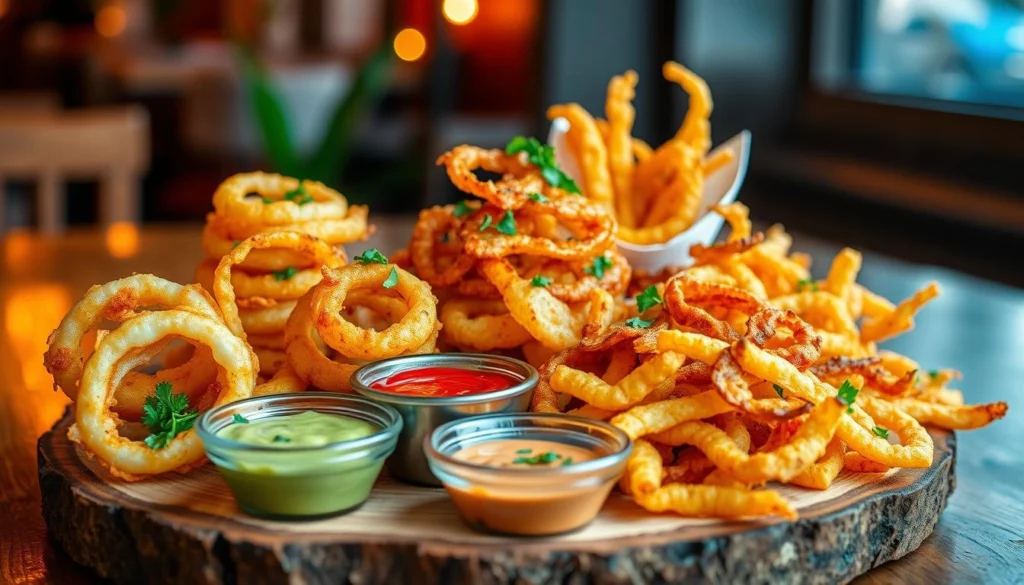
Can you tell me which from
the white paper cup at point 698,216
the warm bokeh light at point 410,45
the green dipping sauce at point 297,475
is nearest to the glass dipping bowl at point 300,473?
the green dipping sauce at point 297,475

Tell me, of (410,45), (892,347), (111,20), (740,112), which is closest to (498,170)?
(892,347)

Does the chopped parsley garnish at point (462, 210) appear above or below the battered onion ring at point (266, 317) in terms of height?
above

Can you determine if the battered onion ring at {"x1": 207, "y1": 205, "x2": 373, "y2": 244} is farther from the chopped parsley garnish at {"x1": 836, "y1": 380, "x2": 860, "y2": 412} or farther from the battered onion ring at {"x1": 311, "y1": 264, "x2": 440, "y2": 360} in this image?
the chopped parsley garnish at {"x1": 836, "y1": 380, "x2": 860, "y2": 412}

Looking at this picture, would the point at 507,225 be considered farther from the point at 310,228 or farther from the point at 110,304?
the point at 110,304

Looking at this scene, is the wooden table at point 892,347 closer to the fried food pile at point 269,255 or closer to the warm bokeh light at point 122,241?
the warm bokeh light at point 122,241

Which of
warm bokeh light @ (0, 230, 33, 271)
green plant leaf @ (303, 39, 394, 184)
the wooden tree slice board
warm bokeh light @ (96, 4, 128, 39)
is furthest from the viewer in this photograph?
warm bokeh light @ (96, 4, 128, 39)

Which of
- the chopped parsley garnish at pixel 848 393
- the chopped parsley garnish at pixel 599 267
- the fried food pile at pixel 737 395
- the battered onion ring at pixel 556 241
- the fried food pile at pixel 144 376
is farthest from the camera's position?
the chopped parsley garnish at pixel 599 267

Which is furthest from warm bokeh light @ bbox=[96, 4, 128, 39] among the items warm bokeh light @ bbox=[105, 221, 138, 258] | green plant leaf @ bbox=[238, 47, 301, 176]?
warm bokeh light @ bbox=[105, 221, 138, 258]
